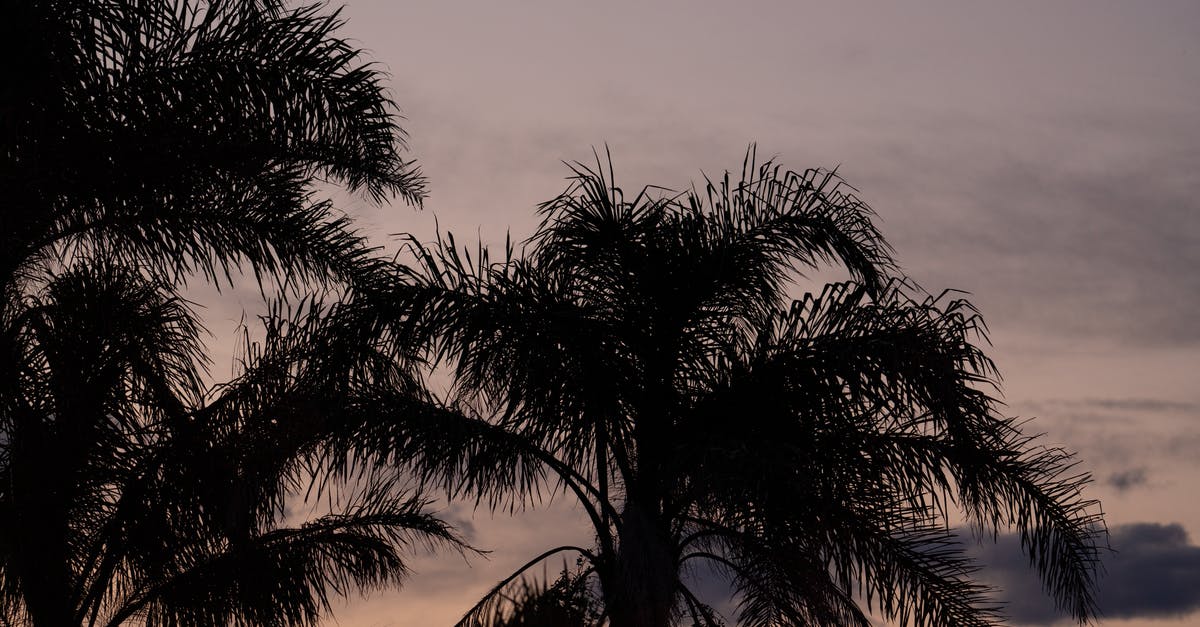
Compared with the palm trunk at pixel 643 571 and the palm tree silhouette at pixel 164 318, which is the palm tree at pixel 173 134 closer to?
the palm tree silhouette at pixel 164 318

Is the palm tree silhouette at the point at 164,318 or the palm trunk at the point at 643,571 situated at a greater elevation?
the palm tree silhouette at the point at 164,318

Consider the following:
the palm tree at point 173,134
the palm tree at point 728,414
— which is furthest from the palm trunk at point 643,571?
the palm tree at point 173,134

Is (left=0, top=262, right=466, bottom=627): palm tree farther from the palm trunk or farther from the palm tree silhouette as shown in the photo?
the palm trunk

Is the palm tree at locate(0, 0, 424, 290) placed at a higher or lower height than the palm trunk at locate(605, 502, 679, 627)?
higher

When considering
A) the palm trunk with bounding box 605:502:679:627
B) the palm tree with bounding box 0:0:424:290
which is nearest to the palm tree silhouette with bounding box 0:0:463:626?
the palm tree with bounding box 0:0:424:290

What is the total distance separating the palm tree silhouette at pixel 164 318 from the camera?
964 centimetres

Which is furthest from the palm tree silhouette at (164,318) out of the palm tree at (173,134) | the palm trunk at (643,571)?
the palm trunk at (643,571)

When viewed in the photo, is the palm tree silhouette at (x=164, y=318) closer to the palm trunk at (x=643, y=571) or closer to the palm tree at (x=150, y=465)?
the palm tree at (x=150, y=465)

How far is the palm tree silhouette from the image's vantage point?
9.64 metres

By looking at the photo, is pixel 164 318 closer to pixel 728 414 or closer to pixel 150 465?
pixel 150 465

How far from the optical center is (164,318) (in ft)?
35.8

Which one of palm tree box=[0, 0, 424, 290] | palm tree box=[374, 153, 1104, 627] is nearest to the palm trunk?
palm tree box=[374, 153, 1104, 627]

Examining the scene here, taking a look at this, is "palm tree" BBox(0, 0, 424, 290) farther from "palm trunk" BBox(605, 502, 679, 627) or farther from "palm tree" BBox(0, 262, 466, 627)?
→ "palm trunk" BBox(605, 502, 679, 627)

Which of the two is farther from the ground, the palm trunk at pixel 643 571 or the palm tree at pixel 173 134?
the palm tree at pixel 173 134
